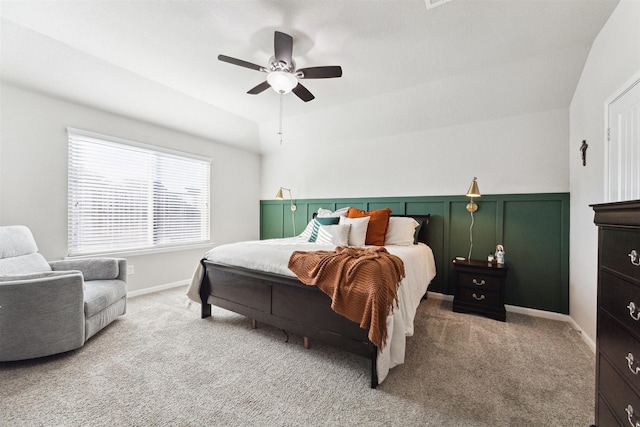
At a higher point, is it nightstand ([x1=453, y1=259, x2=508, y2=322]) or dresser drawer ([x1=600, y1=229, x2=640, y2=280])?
dresser drawer ([x1=600, y1=229, x2=640, y2=280])

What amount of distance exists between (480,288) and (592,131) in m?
1.84

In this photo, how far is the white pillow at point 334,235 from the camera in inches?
121

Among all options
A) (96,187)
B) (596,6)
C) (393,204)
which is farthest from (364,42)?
(96,187)

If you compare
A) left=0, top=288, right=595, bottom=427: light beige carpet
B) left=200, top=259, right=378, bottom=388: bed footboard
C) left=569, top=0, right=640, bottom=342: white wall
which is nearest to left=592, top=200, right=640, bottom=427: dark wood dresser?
left=0, top=288, right=595, bottom=427: light beige carpet

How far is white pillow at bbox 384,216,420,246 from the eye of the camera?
3.33 m

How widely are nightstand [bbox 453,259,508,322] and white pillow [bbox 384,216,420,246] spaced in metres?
0.63

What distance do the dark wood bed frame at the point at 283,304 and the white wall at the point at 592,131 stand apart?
2.21 m

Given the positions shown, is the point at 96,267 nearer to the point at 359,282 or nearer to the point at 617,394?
the point at 359,282

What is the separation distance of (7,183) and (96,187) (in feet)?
2.44

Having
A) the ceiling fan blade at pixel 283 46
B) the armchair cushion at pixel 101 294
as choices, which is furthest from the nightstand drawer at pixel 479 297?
the armchair cushion at pixel 101 294

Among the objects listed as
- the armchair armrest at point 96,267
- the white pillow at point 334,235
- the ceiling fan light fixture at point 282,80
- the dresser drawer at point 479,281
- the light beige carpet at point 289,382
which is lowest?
the light beige carpet at point 289,382

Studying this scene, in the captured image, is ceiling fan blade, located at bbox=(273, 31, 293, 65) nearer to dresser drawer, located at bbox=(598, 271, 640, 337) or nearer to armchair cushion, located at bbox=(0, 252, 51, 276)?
dresser drawer, located at bbox=(598, 271, 640, 337)

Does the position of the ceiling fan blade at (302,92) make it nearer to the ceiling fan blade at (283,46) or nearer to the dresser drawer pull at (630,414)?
the ceiling fan blade at (283,46)

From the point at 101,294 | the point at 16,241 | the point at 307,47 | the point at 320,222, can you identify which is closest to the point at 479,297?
the point at 320,222
